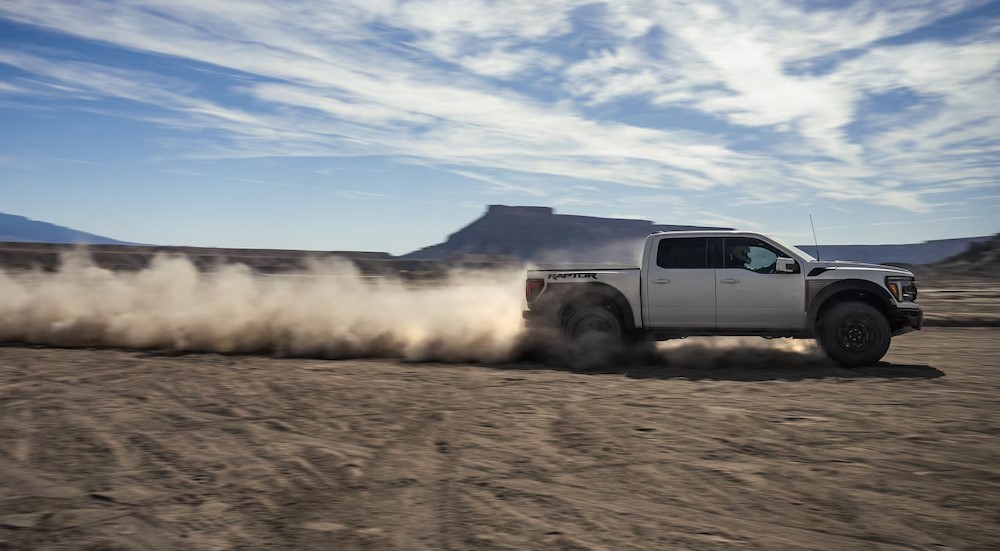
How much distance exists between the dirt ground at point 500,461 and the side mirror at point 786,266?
5.13ft

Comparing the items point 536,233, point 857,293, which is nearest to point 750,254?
point 857,293

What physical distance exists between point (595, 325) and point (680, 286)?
1.44 metres

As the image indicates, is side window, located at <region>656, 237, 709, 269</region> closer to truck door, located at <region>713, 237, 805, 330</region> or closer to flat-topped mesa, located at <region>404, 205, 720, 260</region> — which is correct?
truck door, located at <region>713, 237, 805, 330</region>

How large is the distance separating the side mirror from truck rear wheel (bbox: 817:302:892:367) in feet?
2.73

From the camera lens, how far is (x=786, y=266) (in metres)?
10.4

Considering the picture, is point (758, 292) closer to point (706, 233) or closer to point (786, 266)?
point (786, 266)

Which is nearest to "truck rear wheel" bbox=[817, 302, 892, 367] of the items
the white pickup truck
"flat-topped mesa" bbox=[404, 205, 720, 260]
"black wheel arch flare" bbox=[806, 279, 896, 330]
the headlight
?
the white pickup truck

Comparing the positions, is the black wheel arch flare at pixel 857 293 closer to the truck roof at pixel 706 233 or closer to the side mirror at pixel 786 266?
the side mirror at pixel 786 266

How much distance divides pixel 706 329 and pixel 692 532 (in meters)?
6.61

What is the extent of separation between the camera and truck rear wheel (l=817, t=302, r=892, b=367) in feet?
33.6

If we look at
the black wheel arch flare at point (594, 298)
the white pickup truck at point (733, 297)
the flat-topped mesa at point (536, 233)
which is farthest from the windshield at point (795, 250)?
the flat-topped mesa at point (536, 233)

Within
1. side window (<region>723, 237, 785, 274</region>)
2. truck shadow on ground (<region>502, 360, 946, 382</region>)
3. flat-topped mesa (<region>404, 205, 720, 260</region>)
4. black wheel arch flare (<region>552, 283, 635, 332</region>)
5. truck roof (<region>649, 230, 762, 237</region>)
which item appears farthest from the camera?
flat-topped mesa (<region>404, 205, 720, 260</region>)

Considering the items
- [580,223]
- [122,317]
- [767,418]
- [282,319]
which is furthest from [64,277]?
[580,223]

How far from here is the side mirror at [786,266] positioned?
10.4 m
